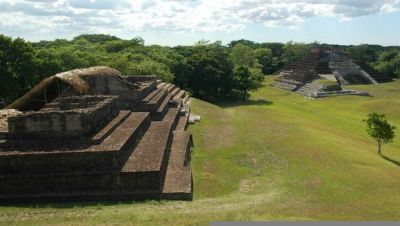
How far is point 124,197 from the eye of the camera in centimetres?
1461

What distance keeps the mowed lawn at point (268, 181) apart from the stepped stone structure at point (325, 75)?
2245 centimetres

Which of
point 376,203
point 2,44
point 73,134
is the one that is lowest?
point 376,203

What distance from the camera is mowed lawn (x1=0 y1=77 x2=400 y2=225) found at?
11758mm

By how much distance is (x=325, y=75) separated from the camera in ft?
212

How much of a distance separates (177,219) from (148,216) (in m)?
0.92

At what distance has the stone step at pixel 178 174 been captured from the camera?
48.2ft

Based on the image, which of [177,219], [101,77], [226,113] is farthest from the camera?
[226,113]

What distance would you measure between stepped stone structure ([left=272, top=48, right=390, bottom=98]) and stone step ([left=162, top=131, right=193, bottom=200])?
123ft

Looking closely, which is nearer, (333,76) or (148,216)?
(148,216)

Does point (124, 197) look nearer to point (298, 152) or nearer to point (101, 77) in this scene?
point (298, 152)

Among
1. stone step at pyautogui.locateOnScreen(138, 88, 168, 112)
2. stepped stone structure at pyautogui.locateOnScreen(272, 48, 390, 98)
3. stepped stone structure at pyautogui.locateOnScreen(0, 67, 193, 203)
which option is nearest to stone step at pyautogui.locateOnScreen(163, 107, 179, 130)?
stone step at pyautogui.locateOnScreen(138, 88, 168, 112)

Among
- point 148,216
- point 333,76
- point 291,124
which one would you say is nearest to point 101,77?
point 291,124

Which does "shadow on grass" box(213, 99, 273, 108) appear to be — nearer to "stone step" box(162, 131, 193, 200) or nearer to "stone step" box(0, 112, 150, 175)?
"stone step" box(162, 131, 193, 200)

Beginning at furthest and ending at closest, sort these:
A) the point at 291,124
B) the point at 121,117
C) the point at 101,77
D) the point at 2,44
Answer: the point at 2,44 → the point at 291,124 → the point at 101,77 → the point at 121,117
